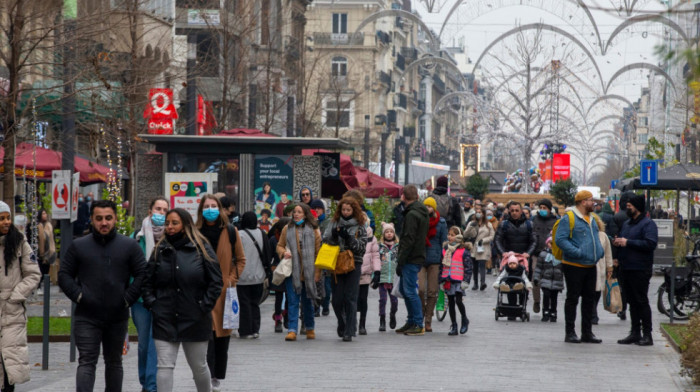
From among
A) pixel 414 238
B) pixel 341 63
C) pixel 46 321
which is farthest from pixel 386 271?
pixel 341 63

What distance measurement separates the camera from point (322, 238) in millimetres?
14539

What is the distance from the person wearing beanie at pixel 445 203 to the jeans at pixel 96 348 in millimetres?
9435

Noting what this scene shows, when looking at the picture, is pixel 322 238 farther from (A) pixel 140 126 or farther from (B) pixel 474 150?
(B) pixel 474 150

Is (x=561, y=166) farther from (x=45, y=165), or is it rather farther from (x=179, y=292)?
(x=179, y=292)

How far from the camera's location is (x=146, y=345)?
9906 millimetres

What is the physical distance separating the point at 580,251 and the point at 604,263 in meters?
1.96

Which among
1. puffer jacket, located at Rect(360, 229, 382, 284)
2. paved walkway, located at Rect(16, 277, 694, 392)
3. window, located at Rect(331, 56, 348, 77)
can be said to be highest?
window, located at Rect(331, 56, 348, 77)

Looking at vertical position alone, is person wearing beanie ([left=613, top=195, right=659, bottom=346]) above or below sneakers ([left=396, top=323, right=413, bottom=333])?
above

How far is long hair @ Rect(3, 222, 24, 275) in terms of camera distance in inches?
364

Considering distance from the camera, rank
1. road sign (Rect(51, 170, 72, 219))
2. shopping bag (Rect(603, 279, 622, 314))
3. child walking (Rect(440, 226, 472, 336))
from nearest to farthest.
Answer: road sign (Rect(51, 170, 72, 219)), child walking (Rect(440, 226, 472, 336)), shopping bag (Rect(603, 279, 622, 314))

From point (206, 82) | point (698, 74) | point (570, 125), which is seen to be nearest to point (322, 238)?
point (698, 74)

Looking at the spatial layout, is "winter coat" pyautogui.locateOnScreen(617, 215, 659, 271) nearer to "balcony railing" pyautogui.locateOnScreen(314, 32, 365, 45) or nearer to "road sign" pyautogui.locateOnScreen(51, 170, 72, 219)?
"road sign" pyautogui.locateOnScreen(51, 170, 72, 219)

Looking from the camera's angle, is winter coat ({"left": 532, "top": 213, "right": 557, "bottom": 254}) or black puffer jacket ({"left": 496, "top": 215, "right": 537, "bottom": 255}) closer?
black puffer jacket ({"left": 496, "top": 215, "right": 537, "bottom": 255})

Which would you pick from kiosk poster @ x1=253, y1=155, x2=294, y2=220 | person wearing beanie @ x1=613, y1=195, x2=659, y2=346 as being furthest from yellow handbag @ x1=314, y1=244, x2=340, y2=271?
kiosk poster @ x1=253, y1=155, x2=294, y2=220
